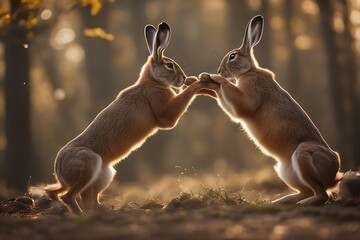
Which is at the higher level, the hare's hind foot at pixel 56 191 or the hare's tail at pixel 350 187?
the hare's hind foot at pixel 56 191

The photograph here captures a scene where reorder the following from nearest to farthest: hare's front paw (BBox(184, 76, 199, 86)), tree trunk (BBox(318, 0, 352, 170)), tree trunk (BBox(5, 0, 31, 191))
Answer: hare's front paw (BBox(184, 76, 199, 86)), tree trunk (BBox(5, 0, 31, 191)), tree trunk (BBox(318, 0, 352, 170))

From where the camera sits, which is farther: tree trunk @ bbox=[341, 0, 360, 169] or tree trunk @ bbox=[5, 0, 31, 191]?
tree trunk @ bbox=[341, 0, 360, 169]

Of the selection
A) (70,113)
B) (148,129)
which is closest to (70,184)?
(148,129)

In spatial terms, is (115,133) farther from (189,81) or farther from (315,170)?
(315,170)

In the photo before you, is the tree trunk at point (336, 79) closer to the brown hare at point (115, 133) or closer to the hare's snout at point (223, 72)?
the hare's snout at point (223, 72)

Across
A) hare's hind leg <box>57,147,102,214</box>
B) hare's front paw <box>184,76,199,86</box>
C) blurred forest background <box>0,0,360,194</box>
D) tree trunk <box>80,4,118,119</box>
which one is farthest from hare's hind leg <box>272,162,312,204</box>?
tree trunk <box>80,4,118,119</box>

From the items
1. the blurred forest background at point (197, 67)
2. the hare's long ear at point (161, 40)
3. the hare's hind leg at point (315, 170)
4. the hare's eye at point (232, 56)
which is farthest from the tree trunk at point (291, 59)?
the hare's hind leg at point (315, 170)

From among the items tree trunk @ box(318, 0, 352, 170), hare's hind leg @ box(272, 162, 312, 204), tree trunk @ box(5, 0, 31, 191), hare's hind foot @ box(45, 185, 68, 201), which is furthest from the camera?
tree trunk @ box(318, 0, 352, 170)

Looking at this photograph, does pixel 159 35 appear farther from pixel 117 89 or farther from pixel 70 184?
pixel 117 89

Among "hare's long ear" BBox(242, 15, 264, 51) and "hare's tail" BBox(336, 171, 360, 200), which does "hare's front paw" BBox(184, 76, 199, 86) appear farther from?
"hare's tail" BBox(336, 171, 360, 200)
